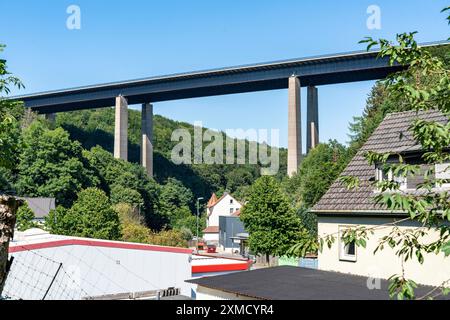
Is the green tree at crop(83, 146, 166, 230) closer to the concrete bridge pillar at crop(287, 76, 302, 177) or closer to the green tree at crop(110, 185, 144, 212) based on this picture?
the green tree at crop(110, 185, 144, 212)

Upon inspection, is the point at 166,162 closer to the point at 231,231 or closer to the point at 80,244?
the point at 231,231

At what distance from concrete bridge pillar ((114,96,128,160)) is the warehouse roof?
9461 cm

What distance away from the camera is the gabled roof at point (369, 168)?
2103cm

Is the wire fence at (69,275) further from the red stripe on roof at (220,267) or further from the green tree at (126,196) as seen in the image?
the green tree at (126,196)

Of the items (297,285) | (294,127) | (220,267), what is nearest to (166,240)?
(220,267)

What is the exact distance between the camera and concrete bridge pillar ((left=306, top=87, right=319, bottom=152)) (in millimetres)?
97438

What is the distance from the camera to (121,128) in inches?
4530

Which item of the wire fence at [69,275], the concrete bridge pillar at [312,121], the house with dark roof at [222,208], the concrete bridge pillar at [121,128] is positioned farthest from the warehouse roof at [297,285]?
the house with dark roof at [222,208]

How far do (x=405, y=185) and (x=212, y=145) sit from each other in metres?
146

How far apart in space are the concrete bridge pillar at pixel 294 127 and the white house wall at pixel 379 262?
67.5m

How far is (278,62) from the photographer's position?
310ft

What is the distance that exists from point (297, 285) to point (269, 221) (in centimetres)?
3190

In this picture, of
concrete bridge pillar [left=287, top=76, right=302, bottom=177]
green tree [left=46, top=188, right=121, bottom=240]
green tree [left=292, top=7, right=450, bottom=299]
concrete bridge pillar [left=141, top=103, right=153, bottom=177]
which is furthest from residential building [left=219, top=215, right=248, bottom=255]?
green tree [left=292, top=7, right=450, bottom=299]
